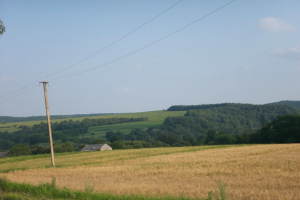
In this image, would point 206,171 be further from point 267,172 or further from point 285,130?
point 285,130

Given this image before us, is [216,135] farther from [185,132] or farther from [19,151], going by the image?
[19,151]

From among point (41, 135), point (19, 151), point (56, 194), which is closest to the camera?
point (56, 194)

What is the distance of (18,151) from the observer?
7194 cm

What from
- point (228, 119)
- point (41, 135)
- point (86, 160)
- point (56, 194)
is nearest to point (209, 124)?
point (228, 119)

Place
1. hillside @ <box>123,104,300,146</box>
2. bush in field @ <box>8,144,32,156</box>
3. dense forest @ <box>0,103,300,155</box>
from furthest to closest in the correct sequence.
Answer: hillside @ <box>123,104,300,146</box> → dense forest @ <box>0,103,300,155</box> → bush in field @ <box>8,144,32,156</box>

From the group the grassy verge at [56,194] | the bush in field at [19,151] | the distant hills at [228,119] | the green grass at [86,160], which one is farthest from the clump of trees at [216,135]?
the grassy verge at [56,194]

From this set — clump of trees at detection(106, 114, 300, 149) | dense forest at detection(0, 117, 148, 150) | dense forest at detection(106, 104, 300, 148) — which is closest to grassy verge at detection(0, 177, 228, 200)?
clump of trees at detection(106, 114, 300, 149)

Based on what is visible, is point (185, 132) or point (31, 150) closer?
point (31, 150)

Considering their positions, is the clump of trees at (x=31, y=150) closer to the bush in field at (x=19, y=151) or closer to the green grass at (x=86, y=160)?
the bush in field at (x=19, y=151)

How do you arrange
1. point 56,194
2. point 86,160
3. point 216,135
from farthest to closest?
1. point 216,135
2. point 86,160
3. point 56,194

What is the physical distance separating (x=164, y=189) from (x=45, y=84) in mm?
20076

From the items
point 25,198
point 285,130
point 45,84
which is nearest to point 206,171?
point 25,198

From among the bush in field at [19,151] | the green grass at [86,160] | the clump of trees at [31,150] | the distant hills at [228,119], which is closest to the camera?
the green grass at [86,160]

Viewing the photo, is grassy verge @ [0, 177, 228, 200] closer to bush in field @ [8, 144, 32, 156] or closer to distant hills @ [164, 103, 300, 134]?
bush in field @ [8, 144, 32, 156]
